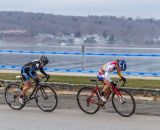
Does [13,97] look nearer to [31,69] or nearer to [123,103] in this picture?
[31,69]

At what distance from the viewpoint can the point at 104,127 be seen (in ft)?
33.8

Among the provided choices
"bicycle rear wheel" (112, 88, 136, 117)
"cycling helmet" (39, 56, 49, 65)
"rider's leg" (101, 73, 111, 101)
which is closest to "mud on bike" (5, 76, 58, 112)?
"cycling helmet" (39, 56, 49, 65)

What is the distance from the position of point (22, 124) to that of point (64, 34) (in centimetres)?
3256

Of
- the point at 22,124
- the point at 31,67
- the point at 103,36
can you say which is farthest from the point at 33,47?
the point at 22,124

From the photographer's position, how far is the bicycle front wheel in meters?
12.6

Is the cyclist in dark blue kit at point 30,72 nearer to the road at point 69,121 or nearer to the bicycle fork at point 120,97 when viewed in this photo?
the road at point 69,121

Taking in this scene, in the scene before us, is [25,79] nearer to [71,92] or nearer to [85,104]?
[85,104]

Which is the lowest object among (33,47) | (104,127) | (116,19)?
(104,127)

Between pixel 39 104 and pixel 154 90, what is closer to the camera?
pixel 39 104

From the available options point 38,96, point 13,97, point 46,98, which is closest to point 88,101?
point 46,98

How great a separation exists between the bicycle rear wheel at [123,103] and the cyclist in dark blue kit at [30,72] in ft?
6.23

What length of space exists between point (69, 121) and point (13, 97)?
2.70 m

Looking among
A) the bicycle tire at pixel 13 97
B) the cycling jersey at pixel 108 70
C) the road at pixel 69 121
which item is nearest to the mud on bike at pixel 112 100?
the road at pixel 69 121

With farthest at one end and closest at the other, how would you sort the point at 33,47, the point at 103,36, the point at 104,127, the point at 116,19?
the point at 116,19 → the point at 103,36 → the point at 33,47 → the point at 104,127
